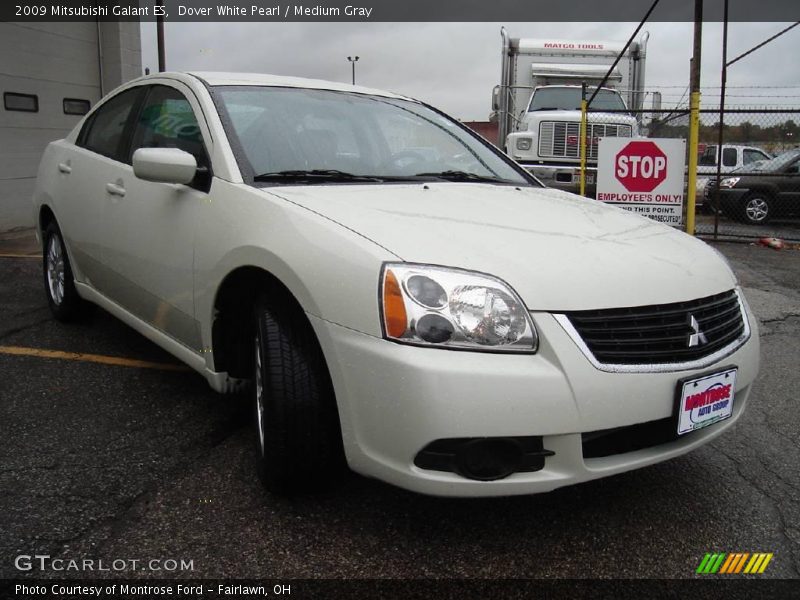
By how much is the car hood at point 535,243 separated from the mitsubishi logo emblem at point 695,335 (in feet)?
0.28

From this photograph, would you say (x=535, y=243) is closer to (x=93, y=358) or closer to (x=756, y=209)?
(x=93, y=358)

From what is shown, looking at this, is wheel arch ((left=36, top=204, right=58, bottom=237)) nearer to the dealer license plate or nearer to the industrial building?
the dealer license plate

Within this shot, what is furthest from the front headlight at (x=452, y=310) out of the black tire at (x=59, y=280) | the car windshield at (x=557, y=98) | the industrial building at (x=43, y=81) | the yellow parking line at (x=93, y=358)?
the car windshield at (x=557, y=98)

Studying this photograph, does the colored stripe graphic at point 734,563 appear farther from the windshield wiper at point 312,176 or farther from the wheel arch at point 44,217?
the wheel arch at point 44,217

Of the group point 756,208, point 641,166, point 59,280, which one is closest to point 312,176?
point 59,280

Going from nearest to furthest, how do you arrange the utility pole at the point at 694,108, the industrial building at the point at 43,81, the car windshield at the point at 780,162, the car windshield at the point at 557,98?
the utility pole at the point at 694,108 → the industrial building at the point at 43,81 → the car windshield at the point at 780,162 → the car windshield at the point at 557,98

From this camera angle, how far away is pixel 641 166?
830 cm

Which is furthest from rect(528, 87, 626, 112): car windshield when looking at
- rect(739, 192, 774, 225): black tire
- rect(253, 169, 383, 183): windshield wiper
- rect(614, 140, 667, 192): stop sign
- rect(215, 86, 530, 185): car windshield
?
rect(253, 169, 383, 183): windshield wiper

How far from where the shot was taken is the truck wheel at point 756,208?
12.8 metres

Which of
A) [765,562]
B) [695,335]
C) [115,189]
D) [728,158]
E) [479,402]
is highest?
[728,158]

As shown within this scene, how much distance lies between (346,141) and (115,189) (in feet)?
3.83

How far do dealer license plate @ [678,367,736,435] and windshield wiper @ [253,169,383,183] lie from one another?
1416 mm

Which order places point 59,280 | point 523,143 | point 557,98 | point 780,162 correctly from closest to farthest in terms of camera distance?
point 59,280, point 523,143, point 557,98, point 780,162

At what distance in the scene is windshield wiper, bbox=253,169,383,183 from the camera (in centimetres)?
274
